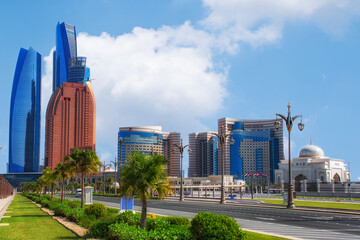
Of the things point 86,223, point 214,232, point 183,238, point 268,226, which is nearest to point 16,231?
point 86,223

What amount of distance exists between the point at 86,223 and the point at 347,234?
16.5 metres

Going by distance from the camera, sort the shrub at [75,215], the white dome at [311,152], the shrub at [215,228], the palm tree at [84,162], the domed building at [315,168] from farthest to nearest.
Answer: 1. the white dome at [311,152]
2. the domed building at [315,168]
3. the palm tree at [84,162]
4. the shrub at [75,215]
5. the shrub at [215,228]

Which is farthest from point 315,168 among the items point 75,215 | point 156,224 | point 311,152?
point 156,224

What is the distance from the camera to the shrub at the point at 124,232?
55.5 ft

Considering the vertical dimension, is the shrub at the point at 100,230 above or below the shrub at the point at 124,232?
below

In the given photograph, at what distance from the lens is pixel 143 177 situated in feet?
66.3

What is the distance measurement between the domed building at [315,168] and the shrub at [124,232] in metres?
150

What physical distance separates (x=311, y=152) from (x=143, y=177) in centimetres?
16264

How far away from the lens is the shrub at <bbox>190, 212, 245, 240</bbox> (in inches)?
621

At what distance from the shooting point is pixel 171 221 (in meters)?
22.6

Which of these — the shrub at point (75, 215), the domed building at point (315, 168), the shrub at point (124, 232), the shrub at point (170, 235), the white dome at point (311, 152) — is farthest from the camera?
the white dome at point (311, 152)

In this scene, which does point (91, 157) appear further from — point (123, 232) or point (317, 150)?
point (317, 150)

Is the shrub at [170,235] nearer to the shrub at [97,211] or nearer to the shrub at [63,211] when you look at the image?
the shrub at [97,211]

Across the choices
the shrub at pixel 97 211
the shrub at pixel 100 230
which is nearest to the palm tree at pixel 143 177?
the shrub at pixel 100 230
